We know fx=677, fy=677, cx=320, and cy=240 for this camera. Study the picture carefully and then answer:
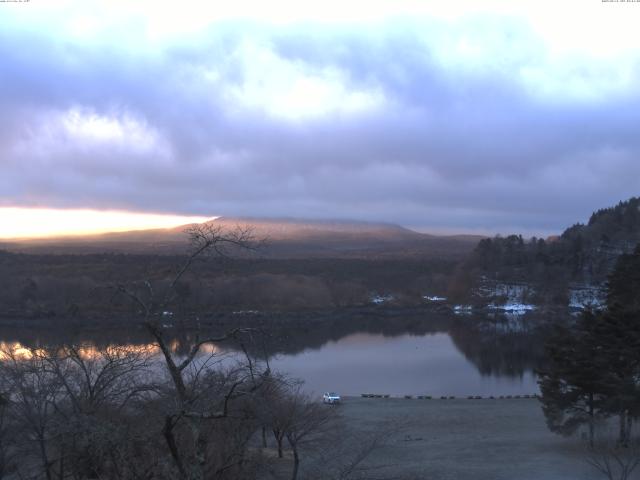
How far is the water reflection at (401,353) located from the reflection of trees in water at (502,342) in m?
0.05

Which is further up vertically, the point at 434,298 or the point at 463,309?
the point at 434,298

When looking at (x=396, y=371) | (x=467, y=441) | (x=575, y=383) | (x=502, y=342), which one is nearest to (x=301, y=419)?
(x=575, y=383)

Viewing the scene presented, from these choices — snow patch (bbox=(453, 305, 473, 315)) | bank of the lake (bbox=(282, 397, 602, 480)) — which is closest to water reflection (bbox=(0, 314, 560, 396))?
bank of the lake (bbox=(282, 397, 602, 480))

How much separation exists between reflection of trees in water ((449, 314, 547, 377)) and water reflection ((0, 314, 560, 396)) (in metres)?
0.05

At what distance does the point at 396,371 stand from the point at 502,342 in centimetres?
1390

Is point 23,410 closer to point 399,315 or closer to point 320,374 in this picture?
point 320,374

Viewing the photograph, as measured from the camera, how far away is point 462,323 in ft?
197

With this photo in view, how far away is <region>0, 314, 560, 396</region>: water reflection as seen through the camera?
28547 mm

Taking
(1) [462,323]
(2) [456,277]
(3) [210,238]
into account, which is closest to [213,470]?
(3) [210,238]

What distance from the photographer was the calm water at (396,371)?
2922 cm

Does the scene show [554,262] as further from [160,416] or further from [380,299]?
[160,416]

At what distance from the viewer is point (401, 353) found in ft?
133

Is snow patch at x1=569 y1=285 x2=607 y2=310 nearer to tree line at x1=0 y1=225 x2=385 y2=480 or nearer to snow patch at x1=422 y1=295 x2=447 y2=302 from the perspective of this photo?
snow patch at x1=422 y1=295 x2=447 y2=302

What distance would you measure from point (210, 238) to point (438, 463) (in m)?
12.4
